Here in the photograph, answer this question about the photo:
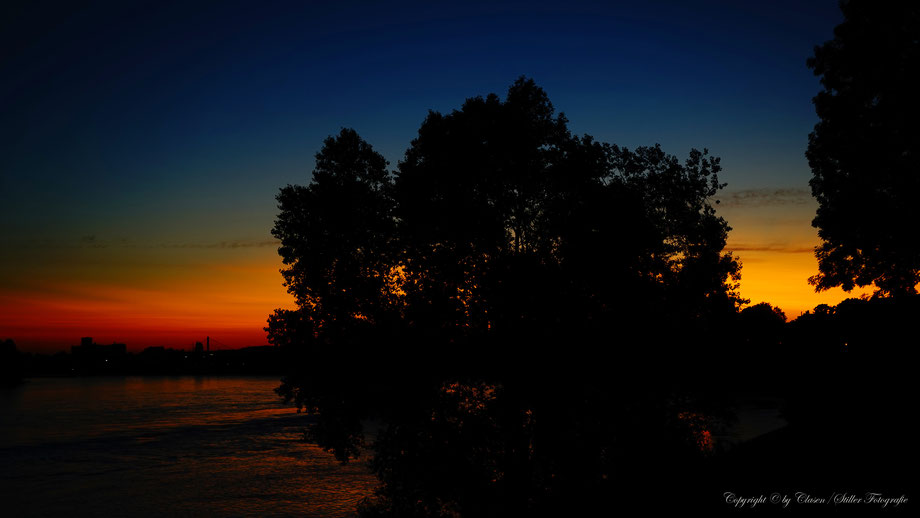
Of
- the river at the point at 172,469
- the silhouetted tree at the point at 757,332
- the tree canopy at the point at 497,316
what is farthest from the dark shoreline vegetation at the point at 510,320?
the river at the point at 172,469

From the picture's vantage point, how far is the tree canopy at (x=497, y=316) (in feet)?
61.4

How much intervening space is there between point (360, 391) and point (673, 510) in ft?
40.0

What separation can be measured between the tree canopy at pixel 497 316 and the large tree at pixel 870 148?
225 inches

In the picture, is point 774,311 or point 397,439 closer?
point 397,439

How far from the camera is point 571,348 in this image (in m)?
18.6

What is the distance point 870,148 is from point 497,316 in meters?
14.1

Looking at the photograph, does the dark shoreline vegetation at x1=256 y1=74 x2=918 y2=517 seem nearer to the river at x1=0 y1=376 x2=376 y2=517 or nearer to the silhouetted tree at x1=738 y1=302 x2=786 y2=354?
the silhouetted tree at x1=738 y1=302 x2=786 y2=354

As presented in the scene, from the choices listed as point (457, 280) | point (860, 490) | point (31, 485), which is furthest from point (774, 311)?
point (31, 485)

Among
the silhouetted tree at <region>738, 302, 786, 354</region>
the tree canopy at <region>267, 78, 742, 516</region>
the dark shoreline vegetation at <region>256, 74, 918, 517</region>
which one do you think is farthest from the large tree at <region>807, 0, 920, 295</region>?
the tree canopy at <region>267, 78, 742, 516</region>

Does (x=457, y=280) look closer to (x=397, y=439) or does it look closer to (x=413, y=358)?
(x=413, y=358)

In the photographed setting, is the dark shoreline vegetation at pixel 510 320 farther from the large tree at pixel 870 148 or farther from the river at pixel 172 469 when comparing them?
the river at pixel 172 469

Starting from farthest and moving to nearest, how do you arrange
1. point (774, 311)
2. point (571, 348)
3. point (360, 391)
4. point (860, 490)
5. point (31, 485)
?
point (31, 485) → point (774, 311) → point (360, 391) → point (571, 348) → point (860, 490)

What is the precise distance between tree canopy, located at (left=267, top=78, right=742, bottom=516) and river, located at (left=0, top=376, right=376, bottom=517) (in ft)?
144

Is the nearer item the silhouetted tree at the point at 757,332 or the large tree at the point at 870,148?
the large tree at the point at 870,148
